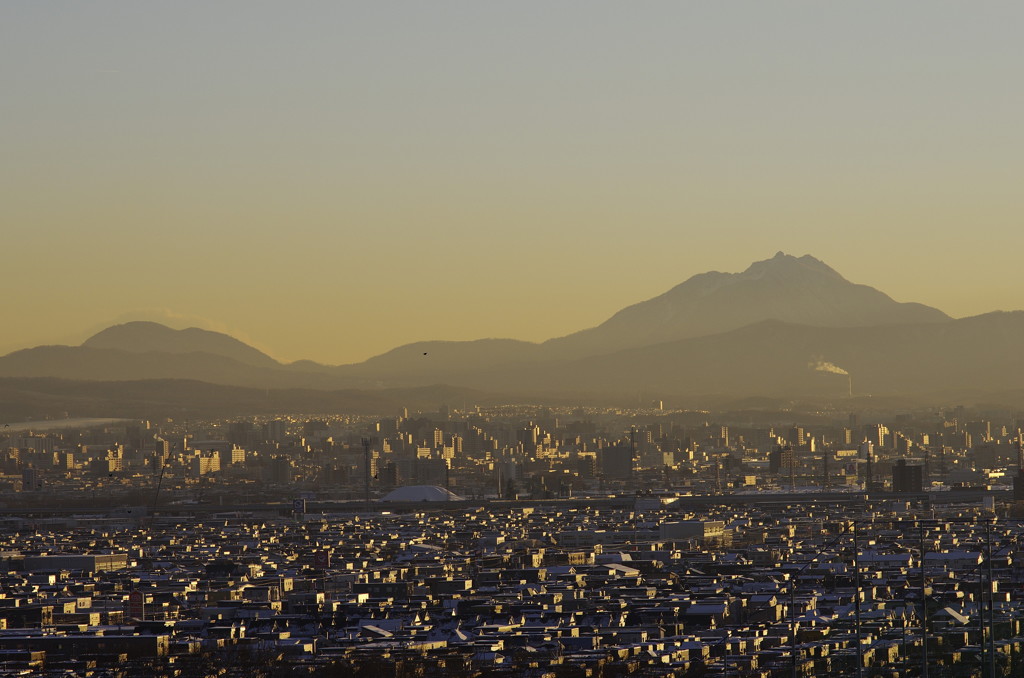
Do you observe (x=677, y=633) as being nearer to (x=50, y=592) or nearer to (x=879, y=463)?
(x=50, y=592)

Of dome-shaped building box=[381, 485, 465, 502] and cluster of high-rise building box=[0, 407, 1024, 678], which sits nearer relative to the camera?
cluster of high-rise building box=[0, 407, 1024, 678]

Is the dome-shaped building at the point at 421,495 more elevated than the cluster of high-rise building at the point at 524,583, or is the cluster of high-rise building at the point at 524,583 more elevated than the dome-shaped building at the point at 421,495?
the dome-shaped building at the point at 421,495

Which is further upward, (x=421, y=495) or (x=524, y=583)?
(x=421, y=495)

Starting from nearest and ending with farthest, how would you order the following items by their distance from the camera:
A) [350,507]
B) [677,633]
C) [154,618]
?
[677,633] → [154,618] → [350,507]

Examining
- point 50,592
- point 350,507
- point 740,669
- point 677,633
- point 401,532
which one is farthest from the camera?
point 350,507

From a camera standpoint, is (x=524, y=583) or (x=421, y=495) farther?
(x=421, y=495)

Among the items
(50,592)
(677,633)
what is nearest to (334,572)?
(50,592)

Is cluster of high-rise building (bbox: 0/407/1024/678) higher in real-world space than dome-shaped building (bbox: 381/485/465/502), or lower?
lower

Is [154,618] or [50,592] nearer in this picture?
[154,618]
